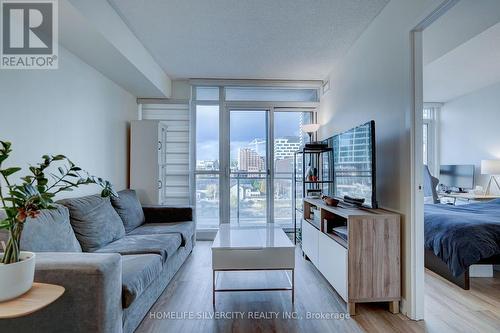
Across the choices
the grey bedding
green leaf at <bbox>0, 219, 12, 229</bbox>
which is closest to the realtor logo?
green leaf at <bbox>0, 219, 12, 229</bbox>

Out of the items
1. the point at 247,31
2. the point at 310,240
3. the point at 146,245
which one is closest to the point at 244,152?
the point at 310,240

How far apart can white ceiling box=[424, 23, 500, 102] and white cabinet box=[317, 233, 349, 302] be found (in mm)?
2828

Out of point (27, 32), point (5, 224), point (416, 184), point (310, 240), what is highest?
point (27, 32)

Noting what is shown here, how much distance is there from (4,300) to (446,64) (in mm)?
5096

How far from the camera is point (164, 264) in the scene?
239cm

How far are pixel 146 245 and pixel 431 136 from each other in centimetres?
615

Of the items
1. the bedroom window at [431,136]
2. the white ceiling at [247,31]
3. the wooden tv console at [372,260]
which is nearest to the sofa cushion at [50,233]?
the white ceiling at [247,31]

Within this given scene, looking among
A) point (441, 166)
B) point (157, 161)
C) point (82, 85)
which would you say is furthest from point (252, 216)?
point (441, 166)

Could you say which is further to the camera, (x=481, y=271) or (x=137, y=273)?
(x=481, y=271)

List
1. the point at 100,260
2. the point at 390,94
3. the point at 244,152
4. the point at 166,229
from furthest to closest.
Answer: the point at 244,152, the point at 166,229, the point at 390,94, the point at 100,260

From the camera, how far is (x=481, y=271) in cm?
282

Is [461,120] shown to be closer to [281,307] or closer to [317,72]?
[317,72]

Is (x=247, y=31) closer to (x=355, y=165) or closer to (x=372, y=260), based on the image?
(x=355, y=165)

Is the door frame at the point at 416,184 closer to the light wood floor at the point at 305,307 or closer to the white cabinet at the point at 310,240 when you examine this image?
the light wood floor at the point at 305,307
